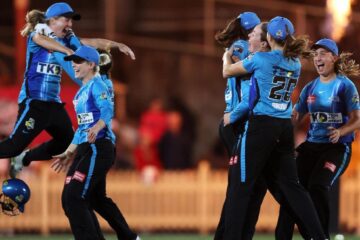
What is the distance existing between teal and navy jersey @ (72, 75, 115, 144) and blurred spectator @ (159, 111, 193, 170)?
327 inches

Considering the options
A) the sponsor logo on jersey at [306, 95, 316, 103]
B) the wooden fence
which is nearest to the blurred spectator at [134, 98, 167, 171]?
the wooden fence

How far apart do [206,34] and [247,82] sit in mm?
11121

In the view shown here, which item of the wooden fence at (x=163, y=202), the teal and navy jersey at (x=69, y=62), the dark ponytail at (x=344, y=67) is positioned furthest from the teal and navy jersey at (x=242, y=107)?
the wooden fence at (x=163, y=202)

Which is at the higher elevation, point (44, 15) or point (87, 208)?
point (44, 15)

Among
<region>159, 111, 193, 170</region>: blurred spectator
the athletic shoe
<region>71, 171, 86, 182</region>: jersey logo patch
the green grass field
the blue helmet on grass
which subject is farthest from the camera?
<region>159, 111, 193, 170</region>: blurred spectator

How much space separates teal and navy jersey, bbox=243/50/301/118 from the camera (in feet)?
29.6

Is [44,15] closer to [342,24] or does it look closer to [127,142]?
[342,24]

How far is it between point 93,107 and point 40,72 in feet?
4.00

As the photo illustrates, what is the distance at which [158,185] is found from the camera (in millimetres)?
16156

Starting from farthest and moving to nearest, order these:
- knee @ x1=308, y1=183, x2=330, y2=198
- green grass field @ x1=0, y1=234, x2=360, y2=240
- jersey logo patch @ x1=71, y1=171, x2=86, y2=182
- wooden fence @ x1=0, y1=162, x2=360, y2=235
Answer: wooden fence @ x1=0, y1=162, x2=360, y2=235 → green grass field @ x1=0, y1=234, x2=360, y2=240 → knee @ x1=308, y1=183, x2=330, y2=198 → jersey logo patch @ x1=71, y1=171, x2=86, y2=182

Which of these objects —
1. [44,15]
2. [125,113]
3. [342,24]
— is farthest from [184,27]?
[44,15]

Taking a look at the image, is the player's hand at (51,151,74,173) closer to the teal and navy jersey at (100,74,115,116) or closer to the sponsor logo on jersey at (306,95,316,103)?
the teal and navy jersey at (100,74,115,116)

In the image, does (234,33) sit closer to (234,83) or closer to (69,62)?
(234,83)

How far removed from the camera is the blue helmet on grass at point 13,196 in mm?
10242
